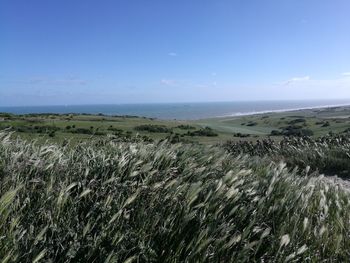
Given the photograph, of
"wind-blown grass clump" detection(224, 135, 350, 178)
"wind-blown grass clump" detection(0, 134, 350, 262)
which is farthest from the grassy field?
"wind-blown grass clump" detection(0, 134, 350, 262)

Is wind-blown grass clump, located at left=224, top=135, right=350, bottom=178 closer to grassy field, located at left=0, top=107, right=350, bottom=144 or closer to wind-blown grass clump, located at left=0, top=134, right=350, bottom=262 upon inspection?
grassy field, located at left=0, top=107, right=350, bottom=144

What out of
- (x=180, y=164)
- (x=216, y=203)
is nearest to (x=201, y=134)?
(x=180, y=164)

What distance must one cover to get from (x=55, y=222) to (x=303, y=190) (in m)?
3.67

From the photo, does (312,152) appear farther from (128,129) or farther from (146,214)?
(128,129)

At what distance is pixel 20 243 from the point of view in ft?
11.6

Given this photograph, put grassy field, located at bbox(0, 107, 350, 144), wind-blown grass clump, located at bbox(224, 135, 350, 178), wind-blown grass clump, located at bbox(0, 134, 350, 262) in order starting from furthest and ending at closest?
1. grassy field, located at bbox(0, 107, 350, 144)
2. wind-blown grass clump, located at bbox(224, 135, 350, 178)
3. wind-blown grass clump, located at bbox(0, 134, 350, 262)

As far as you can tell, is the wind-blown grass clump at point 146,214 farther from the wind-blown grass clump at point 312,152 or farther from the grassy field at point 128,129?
the wind-blown grass clump at point 312,152

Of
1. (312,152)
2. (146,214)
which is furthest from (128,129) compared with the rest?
(146,214)

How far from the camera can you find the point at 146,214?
4430mm

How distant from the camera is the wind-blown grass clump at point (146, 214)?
12.4ft

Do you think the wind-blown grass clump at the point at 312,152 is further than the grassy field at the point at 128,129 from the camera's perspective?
No

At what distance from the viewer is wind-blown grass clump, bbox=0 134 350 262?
149 inches

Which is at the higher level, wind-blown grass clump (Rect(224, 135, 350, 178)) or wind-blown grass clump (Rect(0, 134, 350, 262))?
wind-blown grass clump (Rect(0, 134, 350, 262))

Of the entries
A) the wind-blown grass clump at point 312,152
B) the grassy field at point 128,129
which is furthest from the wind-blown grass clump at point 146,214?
the wind-blown grass clump at point 312,152
